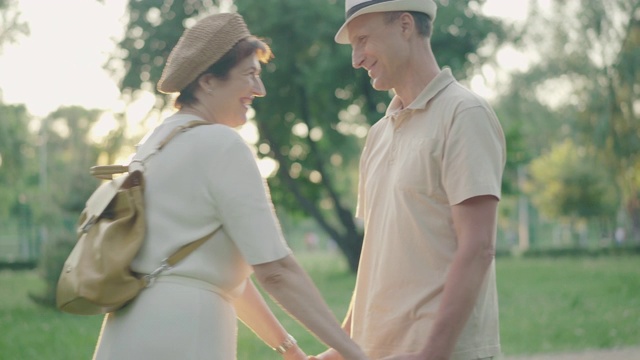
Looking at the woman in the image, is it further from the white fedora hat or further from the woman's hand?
the woman's hand

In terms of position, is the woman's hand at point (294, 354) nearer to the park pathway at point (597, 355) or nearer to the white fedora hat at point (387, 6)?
the white fedora hat at point (387, 6)

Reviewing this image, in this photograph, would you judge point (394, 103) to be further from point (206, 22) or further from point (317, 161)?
point (317, 161)

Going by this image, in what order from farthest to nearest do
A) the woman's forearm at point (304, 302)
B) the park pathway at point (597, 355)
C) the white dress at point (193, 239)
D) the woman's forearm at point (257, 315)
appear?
1. the park pathway at point (597, 355)
2. the woman's forearm at point (257, 315)
3. the woman's forearm at point (304, 302)
4. the white dress at point (193, 239)

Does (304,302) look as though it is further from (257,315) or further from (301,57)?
(301,57)

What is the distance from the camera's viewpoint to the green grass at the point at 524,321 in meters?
12.6

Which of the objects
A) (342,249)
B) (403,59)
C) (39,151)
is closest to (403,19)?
(403,59)

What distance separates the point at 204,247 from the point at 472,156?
31.6 inches

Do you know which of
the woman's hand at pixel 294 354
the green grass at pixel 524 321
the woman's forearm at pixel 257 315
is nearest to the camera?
the woman's forearm at pixel 257 315

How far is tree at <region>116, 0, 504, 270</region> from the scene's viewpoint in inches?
861

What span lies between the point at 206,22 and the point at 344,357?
1072 millimetres

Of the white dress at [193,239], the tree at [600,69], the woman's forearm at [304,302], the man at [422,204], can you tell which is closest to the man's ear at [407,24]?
the man at [422,204]

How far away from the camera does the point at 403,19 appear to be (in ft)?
10.1

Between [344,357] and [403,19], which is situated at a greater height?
[403,19]

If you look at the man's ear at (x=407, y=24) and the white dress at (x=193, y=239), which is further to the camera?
the man's ear at (x=407, y=24)
